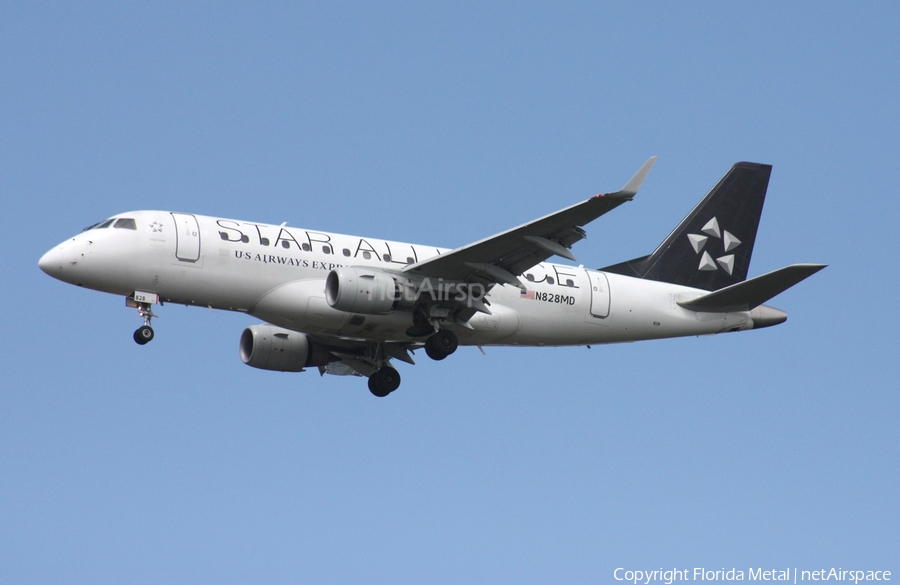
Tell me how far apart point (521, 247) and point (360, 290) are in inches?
171

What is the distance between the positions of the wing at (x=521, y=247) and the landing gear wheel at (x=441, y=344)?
5.46 feet

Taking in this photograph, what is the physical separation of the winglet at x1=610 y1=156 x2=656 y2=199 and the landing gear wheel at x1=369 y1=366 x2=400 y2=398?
11.2 meters

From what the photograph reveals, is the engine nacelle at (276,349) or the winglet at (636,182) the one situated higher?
the winglet at (636,182)

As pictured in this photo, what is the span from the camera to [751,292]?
3466 cm

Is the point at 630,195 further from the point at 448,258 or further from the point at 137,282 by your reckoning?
the point at 137,282

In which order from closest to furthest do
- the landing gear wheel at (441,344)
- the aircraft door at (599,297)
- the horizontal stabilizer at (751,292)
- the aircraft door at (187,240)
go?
the aircraft door at (187,240) → the horizontal stabilizer at (751,292) → the landing gear wheel at (441,344) → the aircraft door at (599,297)

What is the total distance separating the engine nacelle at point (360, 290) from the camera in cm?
3038

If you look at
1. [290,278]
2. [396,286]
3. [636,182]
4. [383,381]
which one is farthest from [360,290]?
[636,182]

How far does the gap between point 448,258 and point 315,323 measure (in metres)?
3.96

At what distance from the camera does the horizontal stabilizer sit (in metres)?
32.3

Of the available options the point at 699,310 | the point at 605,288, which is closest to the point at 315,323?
the point at 605,288

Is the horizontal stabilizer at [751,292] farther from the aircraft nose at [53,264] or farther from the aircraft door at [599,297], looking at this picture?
the aircraft nose at [53,264]

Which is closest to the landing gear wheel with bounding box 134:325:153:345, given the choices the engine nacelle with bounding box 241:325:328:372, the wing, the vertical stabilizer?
the engine nacelle with bounding box 241:325:328:372

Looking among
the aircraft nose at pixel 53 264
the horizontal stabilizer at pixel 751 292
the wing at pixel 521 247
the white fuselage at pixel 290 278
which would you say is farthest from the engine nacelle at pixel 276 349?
the horizontal stabilizer at pixel 751 292
